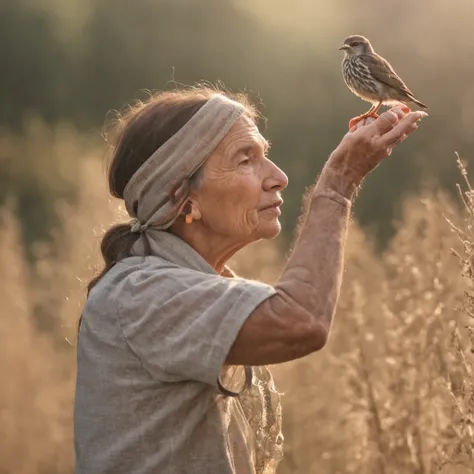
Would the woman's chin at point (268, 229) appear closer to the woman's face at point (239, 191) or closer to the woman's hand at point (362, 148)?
the woman's face at point (239, 191)

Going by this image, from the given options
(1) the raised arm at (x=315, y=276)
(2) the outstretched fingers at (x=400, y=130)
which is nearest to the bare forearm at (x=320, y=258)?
(1) the raised arm at (x=315, y=276)

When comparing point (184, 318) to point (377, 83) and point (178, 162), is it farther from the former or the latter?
point (377, 83)

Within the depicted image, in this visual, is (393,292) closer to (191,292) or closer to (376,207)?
(191,292)

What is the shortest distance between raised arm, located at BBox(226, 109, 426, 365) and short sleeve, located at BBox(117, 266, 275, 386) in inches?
1.4

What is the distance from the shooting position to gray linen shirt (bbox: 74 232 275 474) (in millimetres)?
1910

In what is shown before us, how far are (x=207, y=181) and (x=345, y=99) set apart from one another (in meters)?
13.1

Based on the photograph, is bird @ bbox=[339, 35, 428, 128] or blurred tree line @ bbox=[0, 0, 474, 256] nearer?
bird @ bbox=[339, 35, 428, 128]

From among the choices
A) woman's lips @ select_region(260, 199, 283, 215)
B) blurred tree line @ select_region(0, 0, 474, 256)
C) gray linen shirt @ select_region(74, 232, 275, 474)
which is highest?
blurred tree line @ select_region(0, 0, 474, 256)

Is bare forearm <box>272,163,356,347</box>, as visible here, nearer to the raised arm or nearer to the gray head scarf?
the raised arm

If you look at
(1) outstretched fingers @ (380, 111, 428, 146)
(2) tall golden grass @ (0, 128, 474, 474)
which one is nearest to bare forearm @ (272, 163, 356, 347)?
(1) outstretched fingers @ (380, 111, 428, 146)

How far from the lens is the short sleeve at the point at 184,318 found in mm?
1894

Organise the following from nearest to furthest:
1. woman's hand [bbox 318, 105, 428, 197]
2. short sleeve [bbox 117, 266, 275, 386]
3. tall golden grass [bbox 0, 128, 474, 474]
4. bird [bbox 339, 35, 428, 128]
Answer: short sleeve [bbox 117, 266, 275, 386]
woman's hand [bbox 318, 105, 428, 197]
bird [bbox 339, 35, 428, 128]
tall golden grass [bbox 0, 128, 474, 474]

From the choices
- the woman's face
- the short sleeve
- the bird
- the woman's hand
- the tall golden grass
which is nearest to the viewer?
the short sleeve

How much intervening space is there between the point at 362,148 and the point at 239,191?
0.97ft
